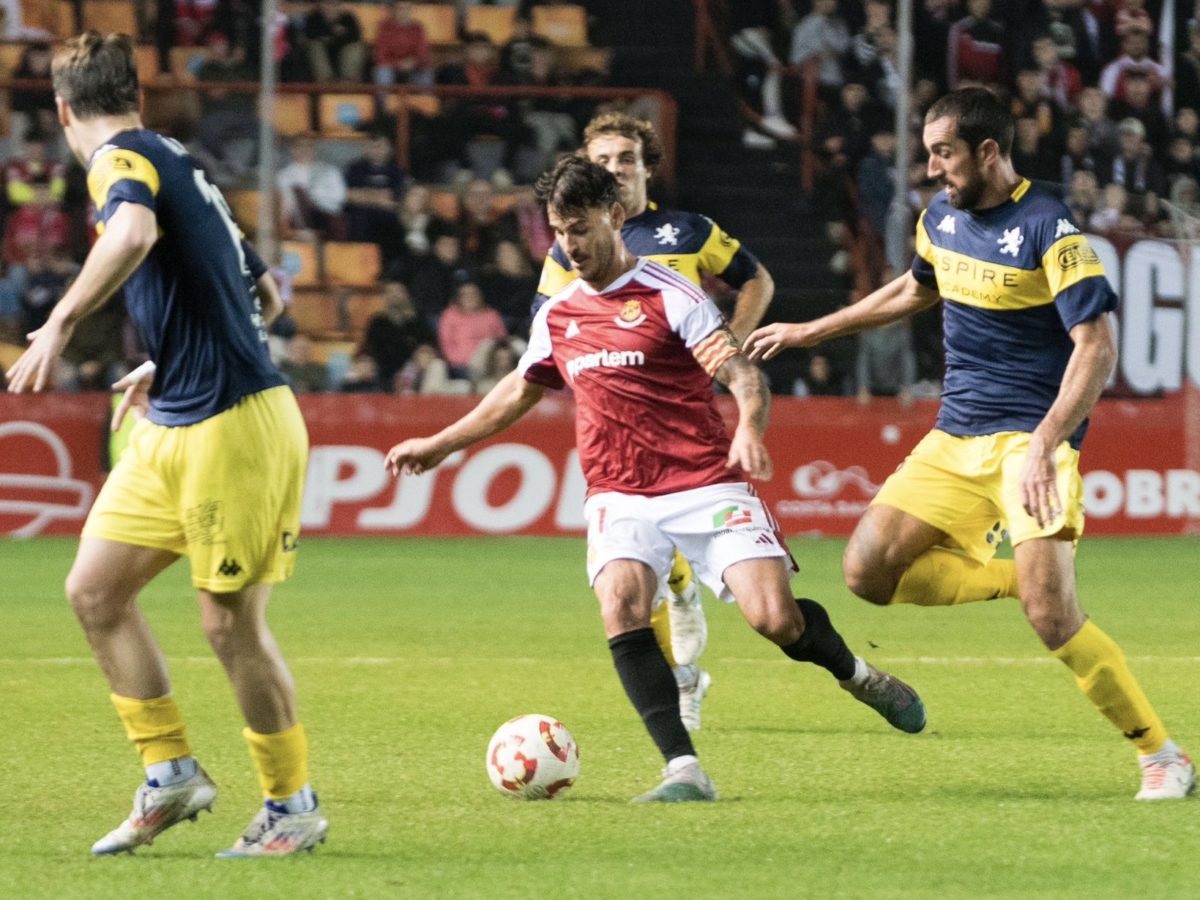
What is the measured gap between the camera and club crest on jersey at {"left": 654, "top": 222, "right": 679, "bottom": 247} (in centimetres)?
787

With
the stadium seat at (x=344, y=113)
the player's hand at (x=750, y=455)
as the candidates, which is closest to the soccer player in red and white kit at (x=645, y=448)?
the player's hand at (x=750, y=455)

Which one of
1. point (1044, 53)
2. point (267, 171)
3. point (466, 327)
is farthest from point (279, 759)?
point (1044, 53)

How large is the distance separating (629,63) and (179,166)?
1584 centimetres

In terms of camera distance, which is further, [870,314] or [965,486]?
[870,314]

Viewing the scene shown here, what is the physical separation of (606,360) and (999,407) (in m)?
A: 1.28

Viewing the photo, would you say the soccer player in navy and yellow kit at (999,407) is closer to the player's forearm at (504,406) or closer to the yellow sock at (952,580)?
the yellow sock at (952,580)

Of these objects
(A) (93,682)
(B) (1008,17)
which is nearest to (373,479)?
(A) (93,682)

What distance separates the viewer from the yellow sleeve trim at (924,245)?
21.5 ft

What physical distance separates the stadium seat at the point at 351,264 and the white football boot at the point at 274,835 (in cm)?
1179

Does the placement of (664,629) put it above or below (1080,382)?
below

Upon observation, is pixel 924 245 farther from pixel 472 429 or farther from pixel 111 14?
pixel 111 14

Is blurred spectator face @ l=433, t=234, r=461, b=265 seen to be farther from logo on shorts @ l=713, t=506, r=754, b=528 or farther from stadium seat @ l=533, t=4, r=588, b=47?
logo on shorts @ l=713, t=506, r=754, b=528

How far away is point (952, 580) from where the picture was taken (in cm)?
675

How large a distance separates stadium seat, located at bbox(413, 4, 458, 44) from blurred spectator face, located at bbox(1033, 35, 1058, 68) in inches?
212
